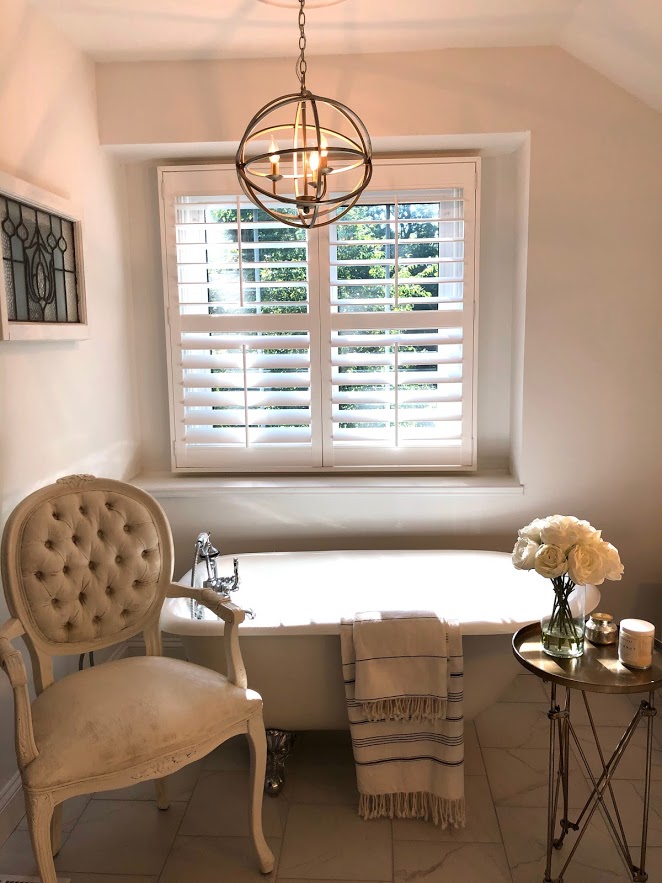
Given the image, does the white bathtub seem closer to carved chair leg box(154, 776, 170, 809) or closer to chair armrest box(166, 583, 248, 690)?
chair armrest box(166, 583, 248, 690)

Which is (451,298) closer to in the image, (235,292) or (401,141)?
(401,141)

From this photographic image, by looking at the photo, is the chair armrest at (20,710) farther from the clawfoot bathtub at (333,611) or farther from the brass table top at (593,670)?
the brass table top at (593,670)

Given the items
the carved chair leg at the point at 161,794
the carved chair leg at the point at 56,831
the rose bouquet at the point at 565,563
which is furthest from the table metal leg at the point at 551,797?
the carved chair leg at the point at 56,831

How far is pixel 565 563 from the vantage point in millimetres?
1741

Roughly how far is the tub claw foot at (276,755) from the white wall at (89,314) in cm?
77

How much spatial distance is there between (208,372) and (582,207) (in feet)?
5.36

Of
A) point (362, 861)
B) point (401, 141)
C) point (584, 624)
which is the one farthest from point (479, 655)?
point (401, 141)

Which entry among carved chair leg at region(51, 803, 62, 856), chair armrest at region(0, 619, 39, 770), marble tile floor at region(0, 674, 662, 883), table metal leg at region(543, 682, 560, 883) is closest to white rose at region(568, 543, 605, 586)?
table metal leg at region(543, 682, 560, 883)

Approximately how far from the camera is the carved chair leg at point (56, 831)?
2.02 metres

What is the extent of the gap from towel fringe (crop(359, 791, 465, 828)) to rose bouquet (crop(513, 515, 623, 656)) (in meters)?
0.66

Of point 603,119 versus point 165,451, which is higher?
point 603,119

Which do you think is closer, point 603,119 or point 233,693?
point 233,693

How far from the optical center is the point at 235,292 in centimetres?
Result: 305

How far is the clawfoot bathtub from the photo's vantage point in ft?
7.14
